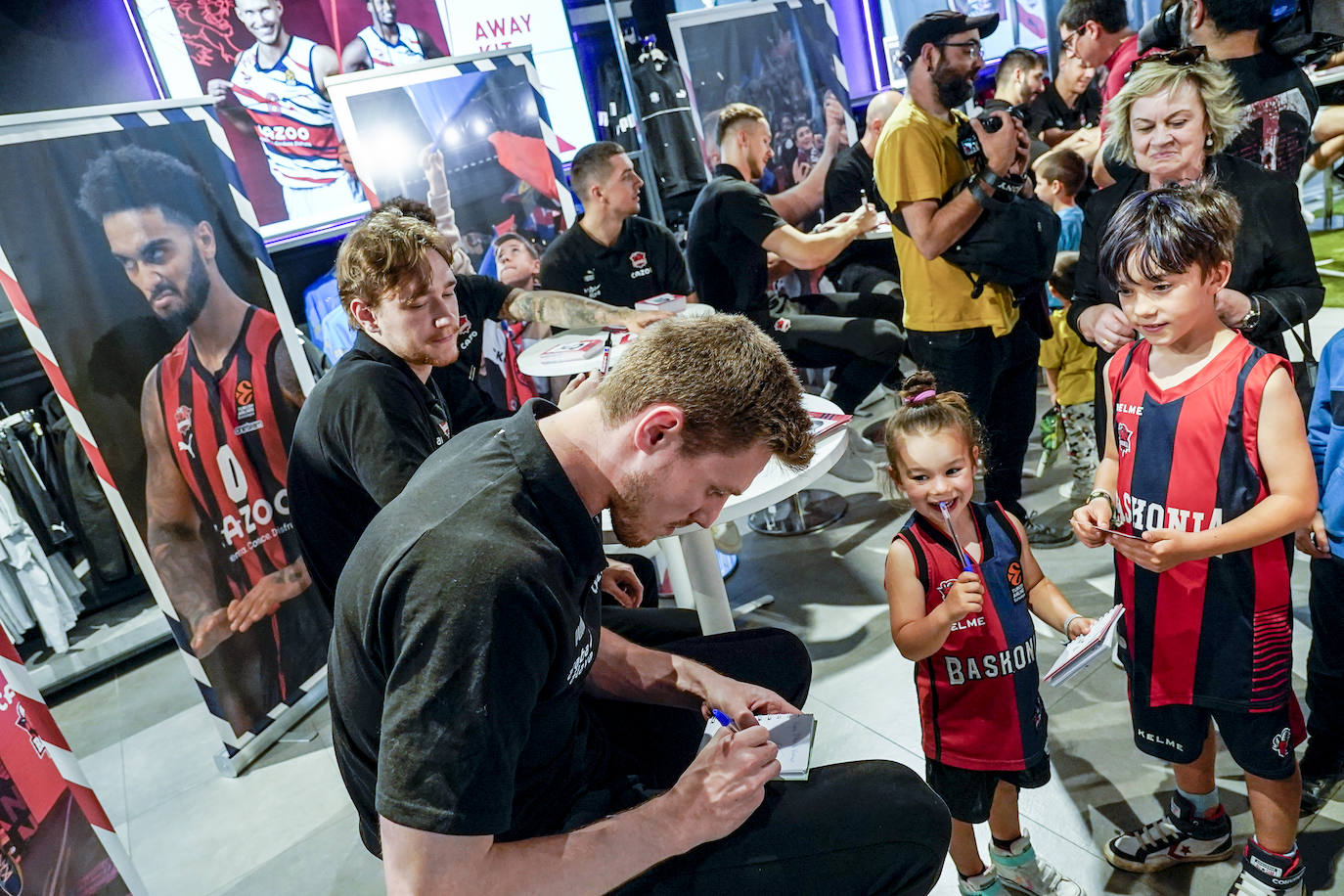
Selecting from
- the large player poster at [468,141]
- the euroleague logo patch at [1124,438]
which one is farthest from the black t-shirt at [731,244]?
the euroleague logo patch at [1124,438]

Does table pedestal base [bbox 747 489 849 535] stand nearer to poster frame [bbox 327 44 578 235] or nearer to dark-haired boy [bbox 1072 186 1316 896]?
poster frame [bbox 327 44 578 235]

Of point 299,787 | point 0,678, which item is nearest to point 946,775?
point 0,678

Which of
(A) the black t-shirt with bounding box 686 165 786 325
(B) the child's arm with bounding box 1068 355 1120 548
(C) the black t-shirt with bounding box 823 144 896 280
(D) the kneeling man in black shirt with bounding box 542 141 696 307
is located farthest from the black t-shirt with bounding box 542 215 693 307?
(B) the child's arm with bounding box 1068 355 1120 548

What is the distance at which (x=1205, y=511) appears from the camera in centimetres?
157

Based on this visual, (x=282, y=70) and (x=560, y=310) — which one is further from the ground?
(x=282, y=70)

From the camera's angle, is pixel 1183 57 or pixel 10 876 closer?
pixel 10 876

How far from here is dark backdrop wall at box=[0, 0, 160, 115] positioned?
391cm

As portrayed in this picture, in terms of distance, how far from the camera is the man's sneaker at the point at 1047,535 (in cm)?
320

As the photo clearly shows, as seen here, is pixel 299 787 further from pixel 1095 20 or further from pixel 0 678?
pixel 1095 20

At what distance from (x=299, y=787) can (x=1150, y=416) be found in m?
2.57

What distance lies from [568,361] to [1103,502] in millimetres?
1919

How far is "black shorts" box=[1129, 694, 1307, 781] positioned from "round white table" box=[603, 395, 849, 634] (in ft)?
2.68

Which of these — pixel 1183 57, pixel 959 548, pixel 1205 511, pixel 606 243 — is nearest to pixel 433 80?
pixel 606 243

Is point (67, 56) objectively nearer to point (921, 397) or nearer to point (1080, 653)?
point (921, 397)
